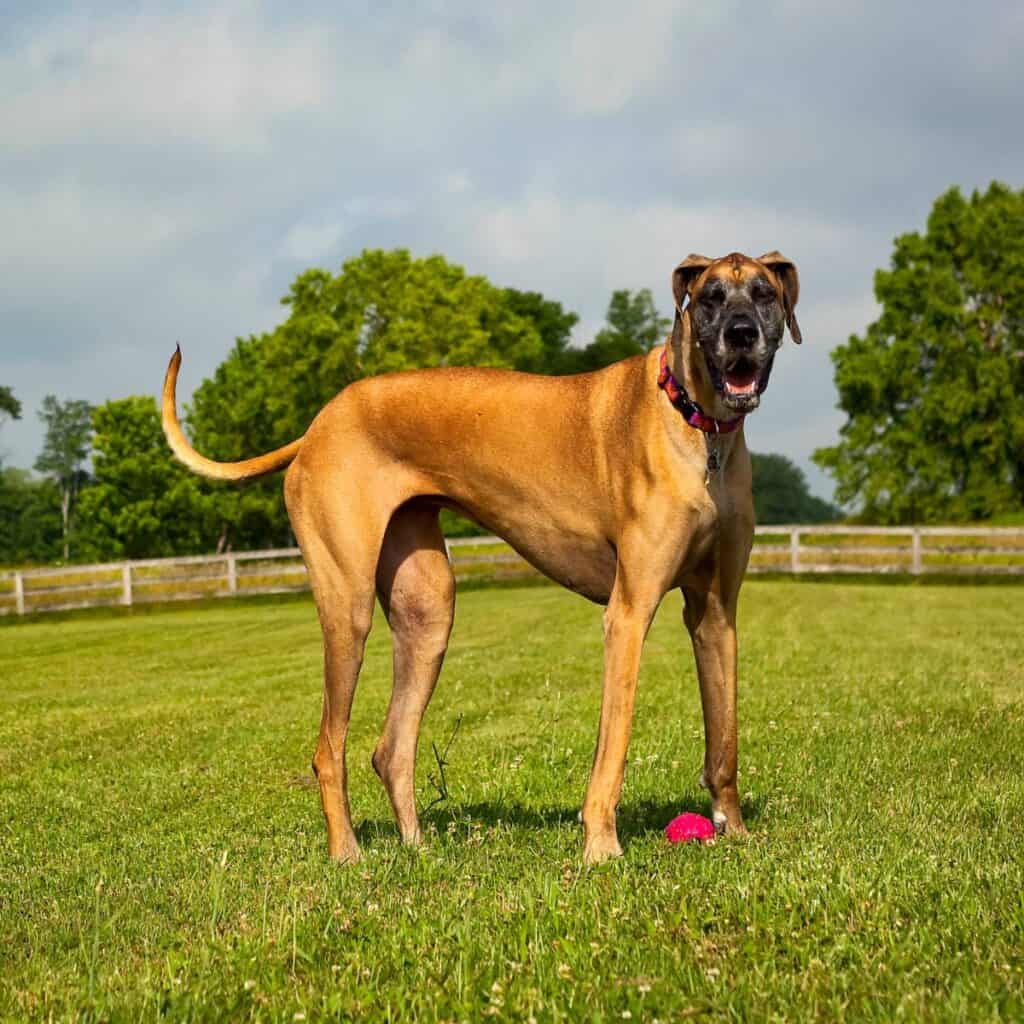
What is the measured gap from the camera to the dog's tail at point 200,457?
18.5ft

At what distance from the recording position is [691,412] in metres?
4.60

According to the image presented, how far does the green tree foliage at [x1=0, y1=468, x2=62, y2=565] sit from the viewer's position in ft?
253

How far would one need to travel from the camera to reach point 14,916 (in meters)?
4.33

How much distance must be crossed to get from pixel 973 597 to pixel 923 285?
893 inches

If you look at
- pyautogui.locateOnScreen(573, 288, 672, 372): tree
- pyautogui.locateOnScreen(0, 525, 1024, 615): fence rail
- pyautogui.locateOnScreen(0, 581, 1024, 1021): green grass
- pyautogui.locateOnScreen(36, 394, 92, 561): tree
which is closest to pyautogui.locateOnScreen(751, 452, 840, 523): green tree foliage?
pyautogui.locateOnScreen(573, 288, 672, 372): tree

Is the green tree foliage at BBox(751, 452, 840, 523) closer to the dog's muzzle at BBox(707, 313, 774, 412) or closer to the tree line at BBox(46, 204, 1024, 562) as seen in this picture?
the tree line at BBox(46, 204, 1024, 562)

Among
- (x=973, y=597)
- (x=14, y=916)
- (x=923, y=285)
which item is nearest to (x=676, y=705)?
(x=14, y=916)

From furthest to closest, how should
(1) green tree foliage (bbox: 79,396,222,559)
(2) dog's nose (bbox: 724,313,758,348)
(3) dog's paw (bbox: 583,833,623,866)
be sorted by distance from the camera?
(1) green tree foliage (bbox: 79,396,222,559)
(3) dog's paw (bbox: 583,833,623,866)
(2) dog's nose (bbox: 724,313,758,348)

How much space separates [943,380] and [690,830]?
1610 inches

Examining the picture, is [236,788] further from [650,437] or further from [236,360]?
[236,360]

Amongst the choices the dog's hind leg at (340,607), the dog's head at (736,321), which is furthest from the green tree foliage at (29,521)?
the dog's head at (736,321)

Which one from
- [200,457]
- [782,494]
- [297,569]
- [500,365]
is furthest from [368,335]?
[782,494]

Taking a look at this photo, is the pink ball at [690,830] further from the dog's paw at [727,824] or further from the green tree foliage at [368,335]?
the green tree foliage at [368,335]

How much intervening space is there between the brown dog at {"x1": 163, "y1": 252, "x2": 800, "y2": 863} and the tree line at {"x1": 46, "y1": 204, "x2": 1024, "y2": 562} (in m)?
39.1
